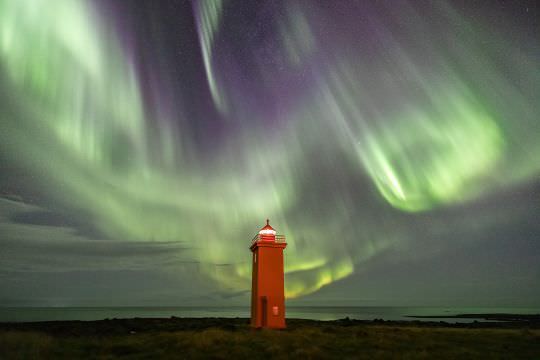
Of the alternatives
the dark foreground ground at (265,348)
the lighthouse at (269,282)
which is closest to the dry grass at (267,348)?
the dark foreground ground at (265,348)

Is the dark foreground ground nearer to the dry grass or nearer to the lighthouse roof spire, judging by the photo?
the dry grass

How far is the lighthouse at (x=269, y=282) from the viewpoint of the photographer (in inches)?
887

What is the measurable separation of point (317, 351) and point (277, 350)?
5.31 ft

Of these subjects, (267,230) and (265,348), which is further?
(267,230)

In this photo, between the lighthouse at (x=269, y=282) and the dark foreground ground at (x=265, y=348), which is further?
the lighthouse at (x=269, y=282)

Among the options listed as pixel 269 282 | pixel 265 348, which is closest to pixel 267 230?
pixel 269 282

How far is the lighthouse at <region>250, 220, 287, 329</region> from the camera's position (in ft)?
73.9

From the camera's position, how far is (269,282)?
22.7 m

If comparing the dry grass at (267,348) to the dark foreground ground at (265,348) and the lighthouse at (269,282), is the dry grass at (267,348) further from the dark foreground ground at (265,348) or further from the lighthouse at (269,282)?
the lighthouse at (269,282)

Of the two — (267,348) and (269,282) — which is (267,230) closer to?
(269,282)

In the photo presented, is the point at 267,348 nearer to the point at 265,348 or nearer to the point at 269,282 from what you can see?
the point at 265,348

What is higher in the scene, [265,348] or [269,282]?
[269,282]

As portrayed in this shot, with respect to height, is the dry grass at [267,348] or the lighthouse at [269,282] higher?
the lighthouse at [269,282]

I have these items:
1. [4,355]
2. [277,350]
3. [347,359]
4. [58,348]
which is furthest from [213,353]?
[4,355]
